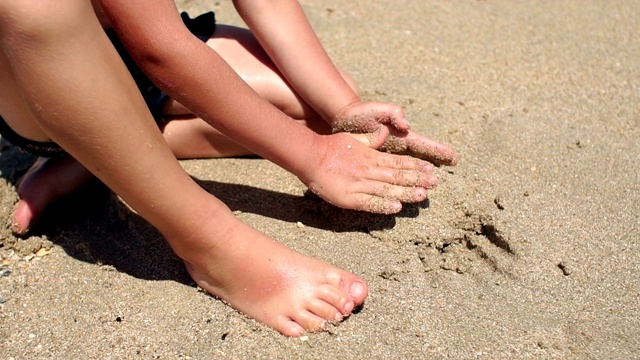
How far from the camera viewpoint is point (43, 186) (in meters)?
1.89

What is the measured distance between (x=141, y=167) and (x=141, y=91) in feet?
1.84

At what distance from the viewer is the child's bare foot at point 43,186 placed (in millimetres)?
1818

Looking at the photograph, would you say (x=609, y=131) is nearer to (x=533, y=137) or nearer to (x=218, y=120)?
(x=533, y=137)

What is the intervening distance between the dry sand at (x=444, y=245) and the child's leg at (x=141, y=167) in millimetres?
62

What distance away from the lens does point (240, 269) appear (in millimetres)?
1570

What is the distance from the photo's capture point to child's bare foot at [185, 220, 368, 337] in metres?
1.55

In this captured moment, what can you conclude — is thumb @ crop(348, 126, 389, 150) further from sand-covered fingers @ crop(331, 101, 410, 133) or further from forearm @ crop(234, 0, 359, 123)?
forearm @ crop(234, 0, 359, 123)

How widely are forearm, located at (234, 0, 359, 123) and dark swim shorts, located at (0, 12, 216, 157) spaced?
0.18 meters

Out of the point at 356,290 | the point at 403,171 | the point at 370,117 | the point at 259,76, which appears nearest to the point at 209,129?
the point at 259,76

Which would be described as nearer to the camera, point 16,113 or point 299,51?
point 16,113

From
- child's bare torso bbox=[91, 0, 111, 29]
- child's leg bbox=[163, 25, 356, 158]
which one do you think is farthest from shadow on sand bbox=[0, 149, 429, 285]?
child's bare torso bbox=[91, 0, 111, 29]

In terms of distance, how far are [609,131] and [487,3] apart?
33.6 inches

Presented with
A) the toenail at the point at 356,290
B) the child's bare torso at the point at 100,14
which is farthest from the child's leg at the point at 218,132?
the toenail at the point at 356,290

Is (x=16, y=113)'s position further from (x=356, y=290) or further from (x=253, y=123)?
(x=356, y=290)
